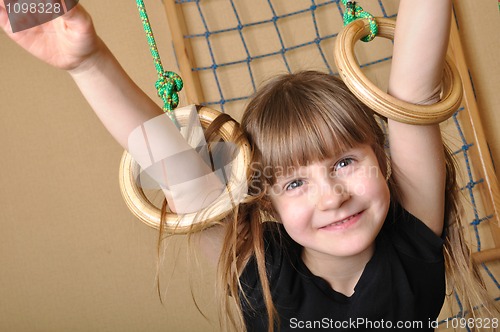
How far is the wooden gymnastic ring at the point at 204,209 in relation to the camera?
84 cm

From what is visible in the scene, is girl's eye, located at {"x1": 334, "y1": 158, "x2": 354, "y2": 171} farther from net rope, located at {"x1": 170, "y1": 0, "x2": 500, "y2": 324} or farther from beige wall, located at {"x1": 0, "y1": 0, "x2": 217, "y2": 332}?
beige wall, located at {"x1": 0, "y1": 0, "x2": 217, "y2": 332}

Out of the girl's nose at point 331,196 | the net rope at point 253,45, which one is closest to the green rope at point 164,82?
the girl's nose at point 331,196

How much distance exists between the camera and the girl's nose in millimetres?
833

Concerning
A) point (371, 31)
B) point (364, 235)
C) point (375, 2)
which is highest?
point (375, 2)

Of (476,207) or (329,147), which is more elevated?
(329,147)

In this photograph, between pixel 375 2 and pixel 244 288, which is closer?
pixel 244 288

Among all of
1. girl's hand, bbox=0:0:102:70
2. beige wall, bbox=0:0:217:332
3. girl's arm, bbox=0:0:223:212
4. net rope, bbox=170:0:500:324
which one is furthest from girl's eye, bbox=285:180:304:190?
beige wall, bbox=0:0:217:332

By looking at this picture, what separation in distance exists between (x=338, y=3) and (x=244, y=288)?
81 centimetres

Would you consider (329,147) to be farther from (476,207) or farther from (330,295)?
(476,207)

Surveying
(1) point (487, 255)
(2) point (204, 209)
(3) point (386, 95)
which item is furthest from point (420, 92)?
(1) point (487, 255)

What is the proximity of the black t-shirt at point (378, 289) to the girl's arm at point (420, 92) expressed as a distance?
0.05 m

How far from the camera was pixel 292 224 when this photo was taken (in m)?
0.88

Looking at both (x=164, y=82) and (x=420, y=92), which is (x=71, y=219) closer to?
(x=164, y=82)

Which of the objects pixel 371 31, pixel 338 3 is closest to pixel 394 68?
pixel 371 31
